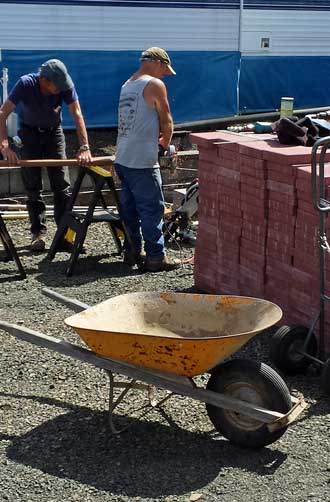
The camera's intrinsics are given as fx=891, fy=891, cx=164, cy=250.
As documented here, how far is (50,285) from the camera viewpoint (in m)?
7.80

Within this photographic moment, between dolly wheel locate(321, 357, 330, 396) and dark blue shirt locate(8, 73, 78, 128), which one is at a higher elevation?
dark blue shirt locate(8, 73, 78, 128)

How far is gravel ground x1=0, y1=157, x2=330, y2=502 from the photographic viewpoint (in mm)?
4371

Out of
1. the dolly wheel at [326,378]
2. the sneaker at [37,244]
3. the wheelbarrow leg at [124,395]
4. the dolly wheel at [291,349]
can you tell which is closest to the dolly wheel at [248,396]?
the wheelbarrow leg at [124,395]

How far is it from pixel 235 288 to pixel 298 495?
2910 millimetres

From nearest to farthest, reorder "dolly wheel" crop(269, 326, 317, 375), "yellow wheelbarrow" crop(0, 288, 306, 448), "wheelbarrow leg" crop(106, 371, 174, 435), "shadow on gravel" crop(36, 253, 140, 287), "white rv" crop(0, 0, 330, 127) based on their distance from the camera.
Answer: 1. "yellow wheelbarrow" crop(0, 288, 306, 448)
2. "wheelbarrow leg" crop(106, 371, 174, 435)
3. "dolly wheel" crop(269, 326, 317, 375)
4. "shadow on gravel" crop(36, 253, 140, 287)
5. "white rv" crop(0, 0, 330, 127)

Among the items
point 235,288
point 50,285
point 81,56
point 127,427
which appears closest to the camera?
point 127,427

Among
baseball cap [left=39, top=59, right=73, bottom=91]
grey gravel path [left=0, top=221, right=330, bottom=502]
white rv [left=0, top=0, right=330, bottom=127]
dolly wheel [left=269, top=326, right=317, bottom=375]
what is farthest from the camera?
white rv [left=0, top=0, right=330, bottom=127]

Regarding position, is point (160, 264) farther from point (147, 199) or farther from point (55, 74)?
point (55, 74)

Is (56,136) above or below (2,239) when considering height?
above

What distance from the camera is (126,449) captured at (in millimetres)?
4770

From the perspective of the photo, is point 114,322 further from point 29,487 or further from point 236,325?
point 29,487

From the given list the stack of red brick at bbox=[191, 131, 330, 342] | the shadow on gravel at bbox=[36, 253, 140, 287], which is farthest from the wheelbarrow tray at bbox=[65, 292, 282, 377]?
the shadow on gravel at bbox=[36, 253, 140, 287]

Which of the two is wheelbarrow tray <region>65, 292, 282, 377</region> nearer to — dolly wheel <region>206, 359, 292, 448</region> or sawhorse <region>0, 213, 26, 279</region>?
dolly wheel <region>206, 359, 292, 448</region>

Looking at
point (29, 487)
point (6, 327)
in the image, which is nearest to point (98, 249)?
point (6, 327)
